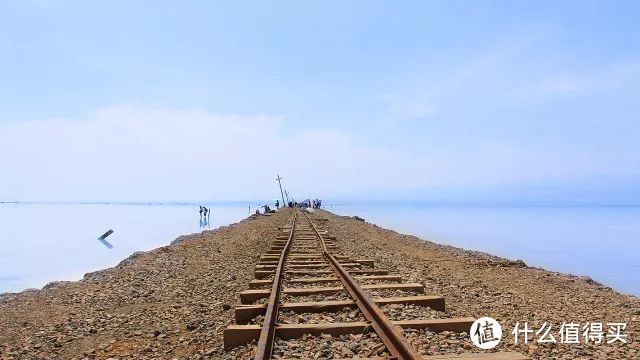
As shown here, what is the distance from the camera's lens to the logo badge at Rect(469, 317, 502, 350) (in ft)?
16.8

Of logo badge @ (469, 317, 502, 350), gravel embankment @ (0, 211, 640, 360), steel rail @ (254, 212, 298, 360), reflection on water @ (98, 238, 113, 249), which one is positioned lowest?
reflection on water @ (98, 238, 113, 249)

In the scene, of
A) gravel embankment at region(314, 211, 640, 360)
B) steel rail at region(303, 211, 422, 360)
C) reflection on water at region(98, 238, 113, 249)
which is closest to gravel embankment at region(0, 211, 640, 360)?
gravel embankment at region(314, 211, 640, 360)

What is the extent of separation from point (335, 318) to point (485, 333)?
1.73 m

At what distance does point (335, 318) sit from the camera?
612cm

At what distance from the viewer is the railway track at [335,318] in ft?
15.9

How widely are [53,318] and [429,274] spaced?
7.47 m

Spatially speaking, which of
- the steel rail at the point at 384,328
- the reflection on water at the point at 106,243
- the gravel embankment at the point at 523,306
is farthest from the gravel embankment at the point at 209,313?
the reflection on water at the point at 106,243

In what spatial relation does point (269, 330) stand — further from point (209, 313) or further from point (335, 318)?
point (209, 313)

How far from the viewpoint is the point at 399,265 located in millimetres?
12523

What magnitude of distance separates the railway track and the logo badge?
113 millimetres

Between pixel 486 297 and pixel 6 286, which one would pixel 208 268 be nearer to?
pixel 486 297

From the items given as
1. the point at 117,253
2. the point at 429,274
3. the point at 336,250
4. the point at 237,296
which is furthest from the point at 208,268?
the point at 117,253

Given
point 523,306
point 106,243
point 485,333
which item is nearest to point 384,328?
point 485,333

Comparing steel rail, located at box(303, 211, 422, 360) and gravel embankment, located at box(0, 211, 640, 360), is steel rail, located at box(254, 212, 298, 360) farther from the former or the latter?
steel rail, located at box(303, 211, 422, 360)
